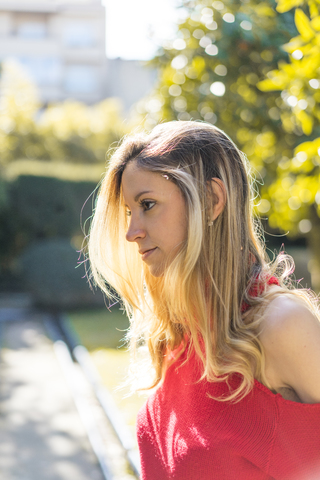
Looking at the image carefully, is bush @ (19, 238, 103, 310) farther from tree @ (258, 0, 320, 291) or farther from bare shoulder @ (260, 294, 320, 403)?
bare shoulder @ (260, 294, 320, 403)

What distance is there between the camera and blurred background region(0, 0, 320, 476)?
2.68m

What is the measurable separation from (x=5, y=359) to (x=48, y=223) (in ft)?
17.6

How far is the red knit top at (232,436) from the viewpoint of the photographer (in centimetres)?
124

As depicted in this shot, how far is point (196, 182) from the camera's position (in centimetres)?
A: 140

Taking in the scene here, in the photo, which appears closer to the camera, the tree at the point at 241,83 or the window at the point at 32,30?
the tree at the point at 241,83

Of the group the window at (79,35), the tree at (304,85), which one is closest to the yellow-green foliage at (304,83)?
the tree at (304,85)

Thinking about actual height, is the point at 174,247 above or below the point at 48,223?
above

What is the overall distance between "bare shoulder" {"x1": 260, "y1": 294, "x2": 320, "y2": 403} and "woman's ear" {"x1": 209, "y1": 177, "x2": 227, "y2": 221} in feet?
1.05

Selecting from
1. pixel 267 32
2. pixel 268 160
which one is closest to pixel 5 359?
pixel 268 160

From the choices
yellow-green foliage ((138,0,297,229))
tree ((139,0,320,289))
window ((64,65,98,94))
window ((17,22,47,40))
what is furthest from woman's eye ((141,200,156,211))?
window ((17,22,47,40))

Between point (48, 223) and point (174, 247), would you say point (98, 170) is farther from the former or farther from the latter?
point (174, 247)

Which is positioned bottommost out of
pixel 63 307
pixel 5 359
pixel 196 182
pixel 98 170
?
pixel 63 307

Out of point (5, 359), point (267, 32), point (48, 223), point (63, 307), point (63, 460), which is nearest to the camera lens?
point (267, 32)

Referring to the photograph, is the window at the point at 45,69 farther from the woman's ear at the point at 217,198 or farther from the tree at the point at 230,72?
the woman's ear at the point at 217,198
